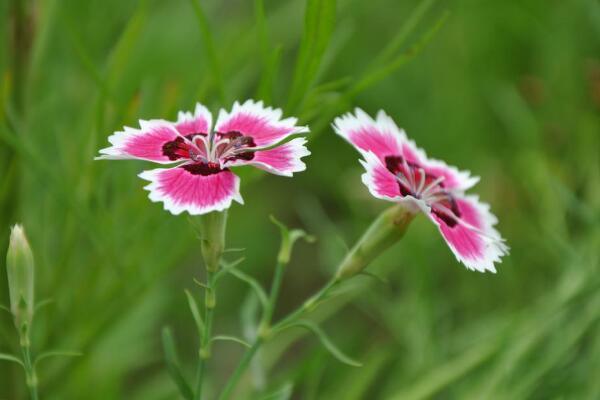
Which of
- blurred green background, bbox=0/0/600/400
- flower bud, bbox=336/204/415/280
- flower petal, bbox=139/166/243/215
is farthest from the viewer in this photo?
blurred green background, bbox=0/0/600/400

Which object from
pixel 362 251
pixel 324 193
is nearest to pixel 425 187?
pixel 362 251

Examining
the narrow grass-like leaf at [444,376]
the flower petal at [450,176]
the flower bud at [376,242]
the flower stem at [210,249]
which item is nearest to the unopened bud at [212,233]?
the flower stem at [210,249]

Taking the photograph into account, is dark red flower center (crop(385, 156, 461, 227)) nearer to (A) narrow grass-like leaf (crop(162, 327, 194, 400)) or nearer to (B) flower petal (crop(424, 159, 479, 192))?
(B) flower petal (crop(424, 159, 479, 192))

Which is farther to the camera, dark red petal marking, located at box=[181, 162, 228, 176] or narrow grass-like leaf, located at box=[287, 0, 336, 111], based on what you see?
narrow grass-like leaf, located at box=[287, 0, 336, 111]

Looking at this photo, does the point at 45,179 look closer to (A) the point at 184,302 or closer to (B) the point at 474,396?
(B) the point at 474,396

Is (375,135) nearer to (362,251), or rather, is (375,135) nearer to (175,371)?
(362,251)

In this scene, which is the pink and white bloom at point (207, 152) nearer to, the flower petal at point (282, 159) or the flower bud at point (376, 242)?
the flower petal at point (282, 159)

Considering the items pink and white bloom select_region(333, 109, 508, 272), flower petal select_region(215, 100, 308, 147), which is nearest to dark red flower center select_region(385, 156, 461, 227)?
pink and white bloom select_region(333, 109, 508, 272)
